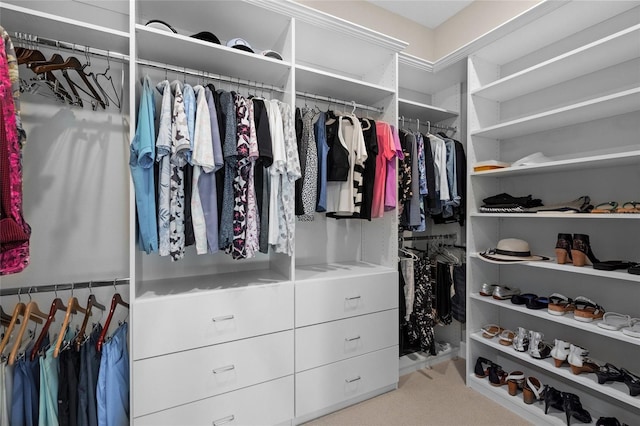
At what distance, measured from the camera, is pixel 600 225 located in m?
1.72

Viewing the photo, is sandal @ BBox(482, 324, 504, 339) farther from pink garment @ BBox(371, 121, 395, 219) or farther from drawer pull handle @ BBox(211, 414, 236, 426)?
drawer pull handle @ BBox(211, 414, 236, 426)

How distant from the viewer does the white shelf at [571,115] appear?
141 centimetres

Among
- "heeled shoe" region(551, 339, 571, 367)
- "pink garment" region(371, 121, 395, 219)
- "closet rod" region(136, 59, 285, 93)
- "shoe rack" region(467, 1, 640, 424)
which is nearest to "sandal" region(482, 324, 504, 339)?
"shoe rack" region(467, 1, 640, 424)

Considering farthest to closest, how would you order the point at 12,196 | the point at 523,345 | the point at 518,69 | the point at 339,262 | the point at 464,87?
the point at 464,87
the point at 339,262
the point at 518,69
the point at 523,345
the point at 12,196

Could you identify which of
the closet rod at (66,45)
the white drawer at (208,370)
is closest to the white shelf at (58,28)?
the closet rod at (66,45)

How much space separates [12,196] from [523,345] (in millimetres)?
2538

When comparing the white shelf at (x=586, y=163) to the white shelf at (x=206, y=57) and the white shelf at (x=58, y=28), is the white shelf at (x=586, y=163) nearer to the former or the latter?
the white shelf at (x=206, y=57)

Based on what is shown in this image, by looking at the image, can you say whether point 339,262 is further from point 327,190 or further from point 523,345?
point 523,345

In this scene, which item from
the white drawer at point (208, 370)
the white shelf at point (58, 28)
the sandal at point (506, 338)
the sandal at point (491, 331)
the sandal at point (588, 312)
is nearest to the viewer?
the white shelf at point (58, 28)

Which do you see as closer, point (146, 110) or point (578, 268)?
point (146, 110)

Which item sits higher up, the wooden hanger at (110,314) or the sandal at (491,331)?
the wooden hanger at (110,314)

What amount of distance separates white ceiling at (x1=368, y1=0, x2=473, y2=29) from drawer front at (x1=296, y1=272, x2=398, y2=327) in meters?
2.14

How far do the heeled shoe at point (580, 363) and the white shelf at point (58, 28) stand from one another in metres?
2.69

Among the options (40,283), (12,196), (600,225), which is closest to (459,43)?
(600,225)
